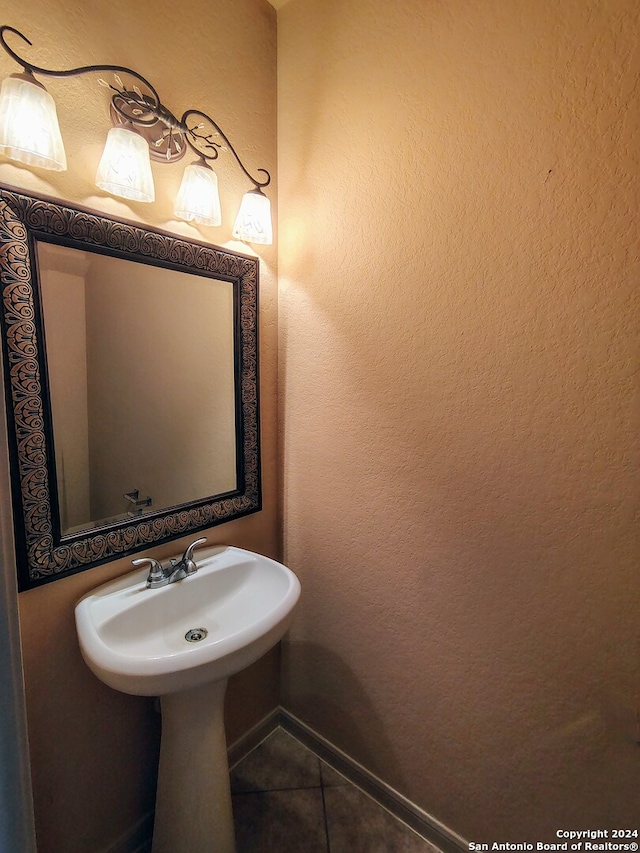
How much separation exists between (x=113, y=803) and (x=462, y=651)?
1.06 metres

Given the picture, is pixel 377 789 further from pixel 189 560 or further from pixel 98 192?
pixel 98 192

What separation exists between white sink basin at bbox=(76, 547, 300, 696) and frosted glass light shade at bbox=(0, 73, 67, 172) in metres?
0.98

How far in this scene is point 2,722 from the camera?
0.62 m

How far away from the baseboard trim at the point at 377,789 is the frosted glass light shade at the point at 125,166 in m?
1.85

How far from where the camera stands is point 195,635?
40.0 inches

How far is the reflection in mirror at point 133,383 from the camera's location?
0.88 metres

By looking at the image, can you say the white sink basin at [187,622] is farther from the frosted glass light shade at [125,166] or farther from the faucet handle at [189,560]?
the frosted glass light shade at [125,166]

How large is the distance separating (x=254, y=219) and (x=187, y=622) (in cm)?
120

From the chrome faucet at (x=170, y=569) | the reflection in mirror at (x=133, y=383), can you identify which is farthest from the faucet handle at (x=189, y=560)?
the reflection in mirror at (x=133, y=383)

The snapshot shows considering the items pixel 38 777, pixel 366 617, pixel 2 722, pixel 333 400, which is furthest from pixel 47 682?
pixel 333 400

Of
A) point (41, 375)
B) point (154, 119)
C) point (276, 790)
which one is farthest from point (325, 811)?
point (154, 119)

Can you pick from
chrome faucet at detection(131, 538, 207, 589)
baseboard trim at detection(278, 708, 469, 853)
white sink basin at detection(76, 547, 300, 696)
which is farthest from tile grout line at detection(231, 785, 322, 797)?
chrome faucet at detection(131, 538, 207, 589)

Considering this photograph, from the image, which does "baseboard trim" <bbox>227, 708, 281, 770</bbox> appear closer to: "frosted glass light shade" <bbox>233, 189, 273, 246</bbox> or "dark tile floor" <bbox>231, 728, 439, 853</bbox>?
"dark tile floor" <bbox>231, 728, 439, 853</bbox>

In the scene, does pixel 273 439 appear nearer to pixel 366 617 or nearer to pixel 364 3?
pixel 366 617
